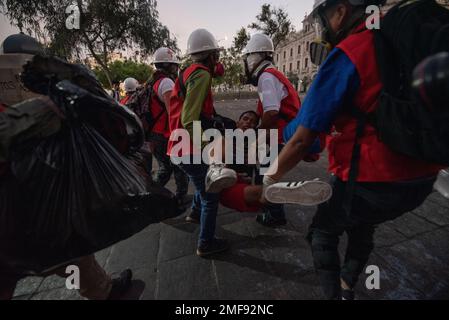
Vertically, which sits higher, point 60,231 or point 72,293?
point 60,231

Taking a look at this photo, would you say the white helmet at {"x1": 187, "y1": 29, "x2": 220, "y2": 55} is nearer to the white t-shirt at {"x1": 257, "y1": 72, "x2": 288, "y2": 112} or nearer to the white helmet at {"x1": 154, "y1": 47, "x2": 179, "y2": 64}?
the white t-shirt at {"x1": 257, "y1": 72, "x2": 288, "y2": 112}

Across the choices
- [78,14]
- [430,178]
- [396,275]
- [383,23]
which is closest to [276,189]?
[430,178]

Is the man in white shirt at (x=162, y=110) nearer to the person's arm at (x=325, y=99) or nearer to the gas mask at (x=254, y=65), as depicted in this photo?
the gas mask at (x=254, y=65)

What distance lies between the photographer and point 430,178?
1265mm

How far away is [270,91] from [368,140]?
1228 millimetres

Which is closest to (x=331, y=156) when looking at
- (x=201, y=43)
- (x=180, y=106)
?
(x=180, y=106)

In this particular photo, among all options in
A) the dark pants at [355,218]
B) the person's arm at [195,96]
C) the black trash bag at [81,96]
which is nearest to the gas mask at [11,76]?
the black trash bag at [81,96]

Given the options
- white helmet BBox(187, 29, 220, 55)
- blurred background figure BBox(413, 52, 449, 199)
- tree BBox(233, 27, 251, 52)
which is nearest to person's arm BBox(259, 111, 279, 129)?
white helmet BBox(187, 29, 220, 55)

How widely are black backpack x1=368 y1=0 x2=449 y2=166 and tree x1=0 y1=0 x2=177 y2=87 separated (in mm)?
15489

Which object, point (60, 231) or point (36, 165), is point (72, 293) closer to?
point (60, 231)

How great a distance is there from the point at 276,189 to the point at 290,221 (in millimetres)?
1524

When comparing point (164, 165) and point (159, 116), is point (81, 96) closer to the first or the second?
point (159, 116)

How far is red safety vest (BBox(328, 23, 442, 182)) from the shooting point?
1.11m

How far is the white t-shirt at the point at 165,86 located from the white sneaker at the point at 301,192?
1959 millimetres
